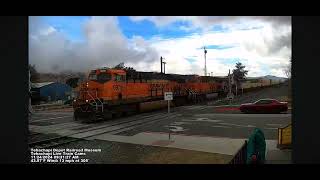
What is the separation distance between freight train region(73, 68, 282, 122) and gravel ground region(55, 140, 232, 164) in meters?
3.42

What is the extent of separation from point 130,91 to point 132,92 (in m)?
0.10

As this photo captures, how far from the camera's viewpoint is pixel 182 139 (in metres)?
9.98

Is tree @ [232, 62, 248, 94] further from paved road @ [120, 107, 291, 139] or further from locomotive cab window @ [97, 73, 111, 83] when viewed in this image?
locomotive cab window @ [97, 73, 111, 83]

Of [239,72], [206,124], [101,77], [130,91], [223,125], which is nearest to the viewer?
[239,72]

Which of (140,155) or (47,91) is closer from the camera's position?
(140,155)

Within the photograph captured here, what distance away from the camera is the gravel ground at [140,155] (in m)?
8.64

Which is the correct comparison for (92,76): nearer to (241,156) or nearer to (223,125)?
(223,125)

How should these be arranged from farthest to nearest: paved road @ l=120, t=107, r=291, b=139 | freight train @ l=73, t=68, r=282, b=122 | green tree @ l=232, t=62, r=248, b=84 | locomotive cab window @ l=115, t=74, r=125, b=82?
locomotive cab window @ l=115, t=74, r=125, b=82 → freight train @ l=73, t=68, r=282, b=122 → paved road @ l=120, t=107, r=291, b=139 → green tree @ l=232, t=62, r=248, b=84

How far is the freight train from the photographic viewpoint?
13508mm

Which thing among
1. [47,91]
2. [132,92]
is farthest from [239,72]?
[132,92]

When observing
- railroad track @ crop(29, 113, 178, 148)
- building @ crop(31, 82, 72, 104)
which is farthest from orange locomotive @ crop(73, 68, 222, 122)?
building @ crop(31, 82, 72, 104)

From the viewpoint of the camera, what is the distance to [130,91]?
16.0 meters

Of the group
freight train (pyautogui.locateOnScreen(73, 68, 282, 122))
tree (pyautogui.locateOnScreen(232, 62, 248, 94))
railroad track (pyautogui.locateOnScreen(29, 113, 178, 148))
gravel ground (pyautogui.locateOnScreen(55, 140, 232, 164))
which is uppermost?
tree (pyautogui.locateOnScreen(232, 62, 248, 94))

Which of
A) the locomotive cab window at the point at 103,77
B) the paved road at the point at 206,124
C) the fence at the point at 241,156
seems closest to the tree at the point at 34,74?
the paved road at the point at 206,124
